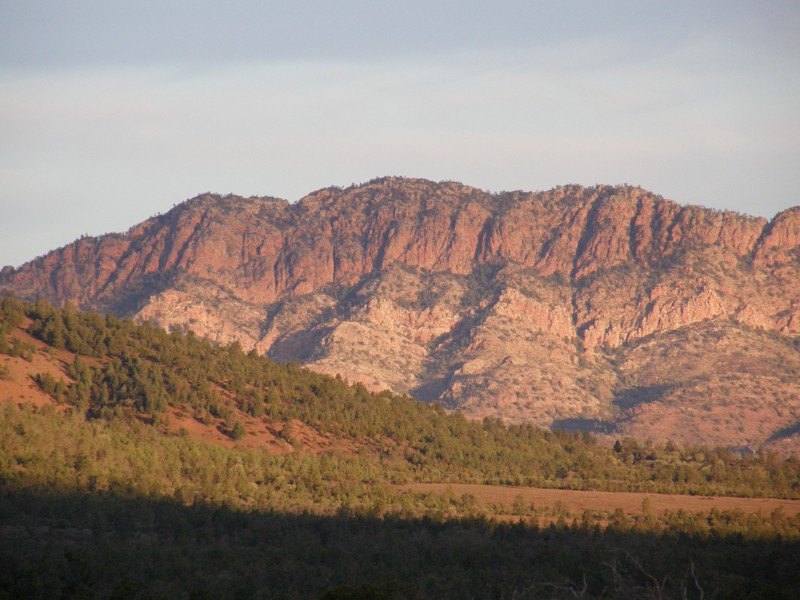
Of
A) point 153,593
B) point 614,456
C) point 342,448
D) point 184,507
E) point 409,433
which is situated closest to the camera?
point 153,593

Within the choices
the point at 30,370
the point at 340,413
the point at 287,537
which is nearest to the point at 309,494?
the point at 287,537

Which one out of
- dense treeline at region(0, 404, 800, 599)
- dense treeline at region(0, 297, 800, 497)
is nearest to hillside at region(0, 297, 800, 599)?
dense treeline at region(0, 404, 800, 599)

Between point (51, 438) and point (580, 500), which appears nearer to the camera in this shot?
point (51, 438)

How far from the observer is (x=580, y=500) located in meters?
81.4

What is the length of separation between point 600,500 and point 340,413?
3018cm

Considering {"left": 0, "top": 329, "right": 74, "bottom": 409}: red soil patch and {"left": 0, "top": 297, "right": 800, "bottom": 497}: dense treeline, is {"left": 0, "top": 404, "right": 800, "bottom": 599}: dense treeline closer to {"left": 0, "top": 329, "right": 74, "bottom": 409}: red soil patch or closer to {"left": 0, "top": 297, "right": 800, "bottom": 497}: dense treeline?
{"left": 0, "top": 329, "right": 74, "bottom": 409}: red soil patch

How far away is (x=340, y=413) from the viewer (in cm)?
10375

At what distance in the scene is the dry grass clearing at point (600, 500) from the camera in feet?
256

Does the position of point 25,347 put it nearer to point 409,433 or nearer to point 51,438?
point 51,438

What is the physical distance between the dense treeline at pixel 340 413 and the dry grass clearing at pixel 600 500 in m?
3.43

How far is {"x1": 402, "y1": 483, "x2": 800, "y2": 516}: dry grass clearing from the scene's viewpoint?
78.0m

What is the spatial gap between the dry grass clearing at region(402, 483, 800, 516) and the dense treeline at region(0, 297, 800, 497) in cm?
343

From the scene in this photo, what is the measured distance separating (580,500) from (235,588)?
44.4 metres

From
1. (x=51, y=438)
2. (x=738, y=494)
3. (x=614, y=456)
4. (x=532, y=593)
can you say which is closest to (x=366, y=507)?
(x=51, y=438)
